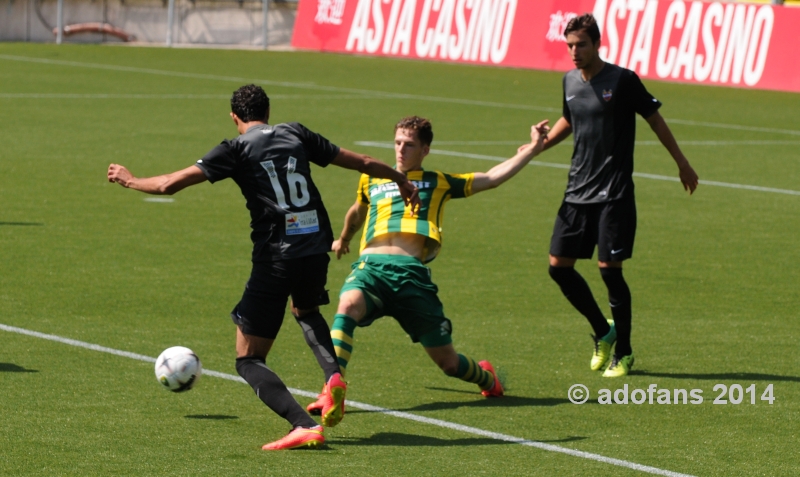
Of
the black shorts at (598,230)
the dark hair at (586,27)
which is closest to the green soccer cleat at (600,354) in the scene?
the black shorts at (598,230)

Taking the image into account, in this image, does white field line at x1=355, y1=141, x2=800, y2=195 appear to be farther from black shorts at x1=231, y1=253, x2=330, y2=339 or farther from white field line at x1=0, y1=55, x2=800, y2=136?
black shorts at x1=231, y1=253, x2=330, y2=339

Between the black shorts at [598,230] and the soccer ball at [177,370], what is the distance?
272cm

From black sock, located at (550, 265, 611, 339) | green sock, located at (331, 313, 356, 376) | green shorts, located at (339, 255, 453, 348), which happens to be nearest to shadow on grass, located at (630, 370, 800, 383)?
black sock, located at (550, 265, 611, 339)

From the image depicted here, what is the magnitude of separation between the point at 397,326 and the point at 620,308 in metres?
1.93

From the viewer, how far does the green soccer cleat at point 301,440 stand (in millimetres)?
6887

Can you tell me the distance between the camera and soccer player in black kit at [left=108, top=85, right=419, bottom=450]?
6980 mm

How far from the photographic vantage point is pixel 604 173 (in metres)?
8.97

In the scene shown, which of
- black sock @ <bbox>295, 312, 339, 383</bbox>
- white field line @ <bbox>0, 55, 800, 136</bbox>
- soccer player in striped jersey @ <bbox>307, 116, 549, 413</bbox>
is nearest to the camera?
black sock @ <bbox>295, 312, 339, 383</bbox>

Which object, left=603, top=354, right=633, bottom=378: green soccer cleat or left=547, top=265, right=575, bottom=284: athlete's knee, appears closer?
left=603, top=354, right=633, bottom=378: green soccer cleat

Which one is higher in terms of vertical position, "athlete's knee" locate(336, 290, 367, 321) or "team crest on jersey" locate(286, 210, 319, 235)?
"team crest on jersey" locate(286, 210, 319, 235)

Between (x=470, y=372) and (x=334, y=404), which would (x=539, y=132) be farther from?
(x=334, y=404)

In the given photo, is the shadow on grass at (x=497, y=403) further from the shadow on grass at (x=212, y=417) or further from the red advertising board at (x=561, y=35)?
the red advertising board at (x=561, y=35)

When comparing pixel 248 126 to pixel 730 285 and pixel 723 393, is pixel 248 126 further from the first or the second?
pixel 730 285

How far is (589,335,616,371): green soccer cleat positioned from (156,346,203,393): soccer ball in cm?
280
